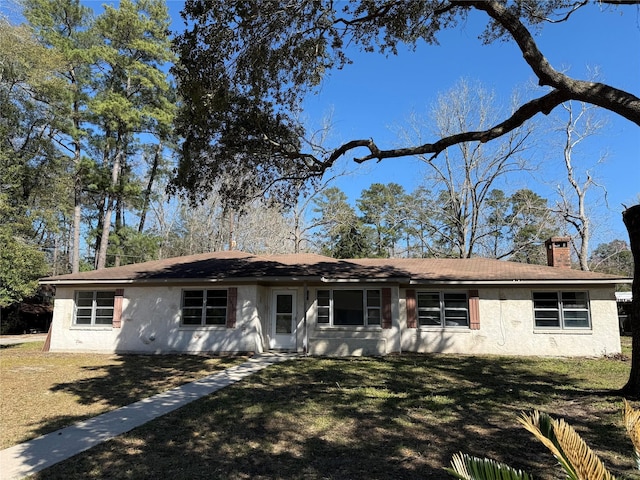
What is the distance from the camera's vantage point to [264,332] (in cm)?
1437

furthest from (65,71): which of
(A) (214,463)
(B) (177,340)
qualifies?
(A) (214,463)

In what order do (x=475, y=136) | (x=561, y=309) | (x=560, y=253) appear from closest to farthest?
(x=475, y=136), (x=561, y=309), (x=560, y=253)

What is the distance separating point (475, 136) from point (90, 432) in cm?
830

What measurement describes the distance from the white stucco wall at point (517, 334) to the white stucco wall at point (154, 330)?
539 centimetres

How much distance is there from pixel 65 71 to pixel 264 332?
21.0 metres

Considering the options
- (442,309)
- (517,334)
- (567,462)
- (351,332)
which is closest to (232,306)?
(351,332)

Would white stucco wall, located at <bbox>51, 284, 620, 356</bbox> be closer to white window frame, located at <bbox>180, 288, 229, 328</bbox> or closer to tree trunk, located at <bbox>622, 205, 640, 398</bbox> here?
white window frame, located at <bbox>180, 288, 229, 328</bbox>

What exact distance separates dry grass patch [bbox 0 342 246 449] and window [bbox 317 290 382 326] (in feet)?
10.7

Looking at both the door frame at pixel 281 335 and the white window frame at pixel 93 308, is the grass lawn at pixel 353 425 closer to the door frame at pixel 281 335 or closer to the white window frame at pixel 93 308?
the door frame at pixel 281 335

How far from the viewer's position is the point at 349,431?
19.3ft

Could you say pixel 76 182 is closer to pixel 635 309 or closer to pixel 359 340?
pixel 359 340

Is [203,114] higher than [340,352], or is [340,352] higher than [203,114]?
[203,114]

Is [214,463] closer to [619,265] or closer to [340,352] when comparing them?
[340,352]

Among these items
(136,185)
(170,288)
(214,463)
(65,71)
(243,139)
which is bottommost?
(214,463)
